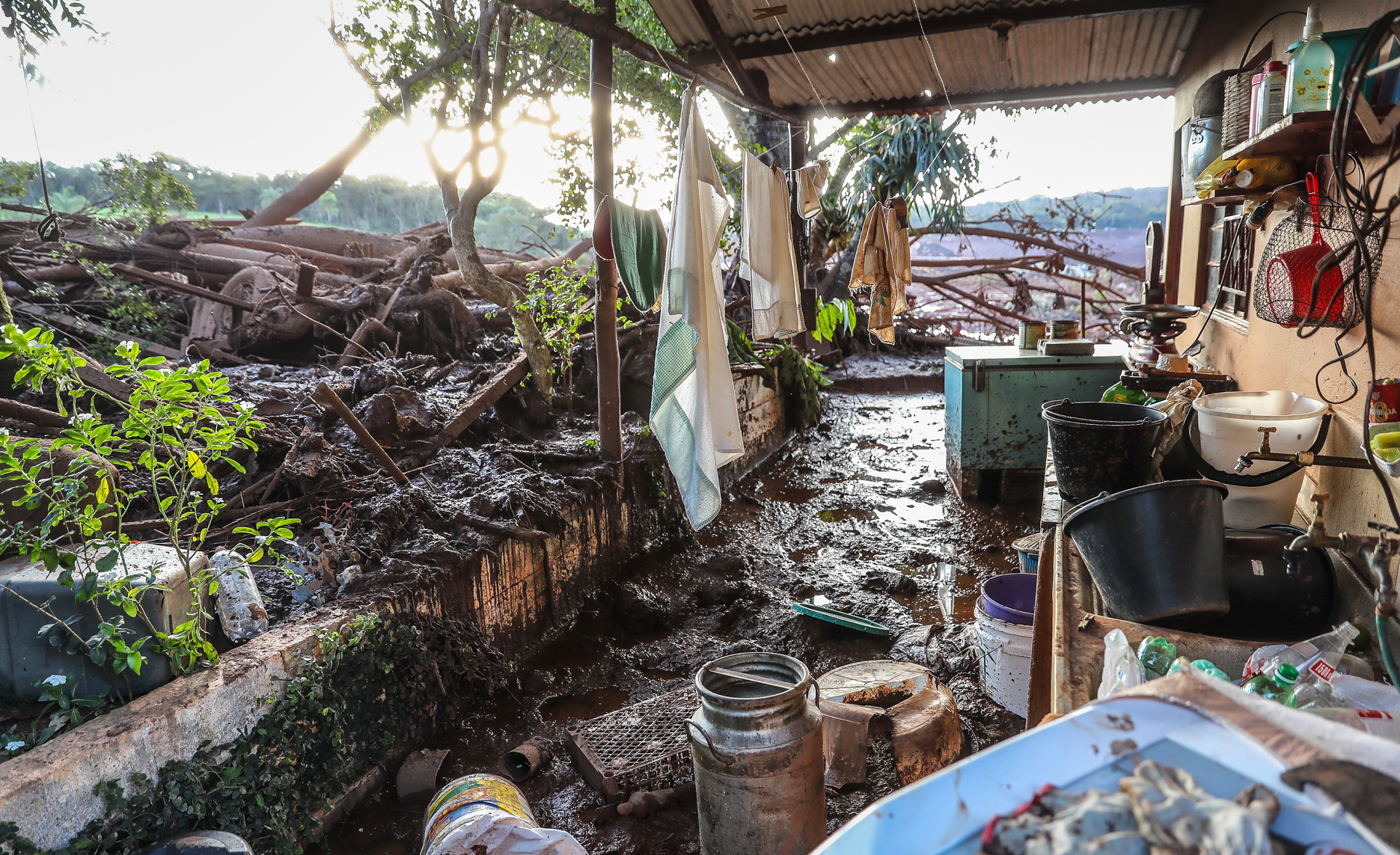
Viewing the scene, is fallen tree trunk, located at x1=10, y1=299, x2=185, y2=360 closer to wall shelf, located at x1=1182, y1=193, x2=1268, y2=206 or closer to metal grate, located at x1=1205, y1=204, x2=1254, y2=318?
wall shelf, located at x1=1182, y1=193, x2=1268, y2=206

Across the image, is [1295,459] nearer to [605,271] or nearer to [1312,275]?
[1312,275]

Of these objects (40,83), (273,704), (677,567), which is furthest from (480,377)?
(273,704)

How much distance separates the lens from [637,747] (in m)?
3.54

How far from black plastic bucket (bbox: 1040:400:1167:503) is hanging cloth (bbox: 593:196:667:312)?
2.48 meters

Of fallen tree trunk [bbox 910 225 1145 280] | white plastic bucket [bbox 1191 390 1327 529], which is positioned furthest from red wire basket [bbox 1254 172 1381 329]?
fallen tree trunk [bbox 910 225 1145 280]

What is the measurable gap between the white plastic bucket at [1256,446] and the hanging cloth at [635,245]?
285 centimetres

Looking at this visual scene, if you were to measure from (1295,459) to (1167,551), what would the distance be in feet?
2.03

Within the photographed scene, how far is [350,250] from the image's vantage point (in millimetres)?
11133

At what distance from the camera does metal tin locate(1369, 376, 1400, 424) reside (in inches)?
82.1

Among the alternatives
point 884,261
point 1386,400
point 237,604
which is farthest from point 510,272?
point 1386,400

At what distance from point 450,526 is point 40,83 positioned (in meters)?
4.51

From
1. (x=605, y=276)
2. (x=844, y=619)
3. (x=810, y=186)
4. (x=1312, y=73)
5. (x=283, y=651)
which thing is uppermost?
(x=810, y=186)

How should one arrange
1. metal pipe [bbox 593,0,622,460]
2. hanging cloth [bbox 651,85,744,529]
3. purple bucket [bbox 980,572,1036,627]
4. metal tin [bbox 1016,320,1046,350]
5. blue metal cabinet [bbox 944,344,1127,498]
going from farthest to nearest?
metal tin [bbox 1016,320,1046,350]
blue metal cabinet [bbox 944,344,1127,498]
metal pipe [bbox 593,0,622,460]
hanging cloth [bbox 651,85,744,529]
purple bucket [bbox 980,572,1036,627]

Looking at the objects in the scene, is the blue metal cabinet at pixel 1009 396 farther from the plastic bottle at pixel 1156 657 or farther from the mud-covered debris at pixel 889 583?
the plastic bottle at pixel 1156 657
